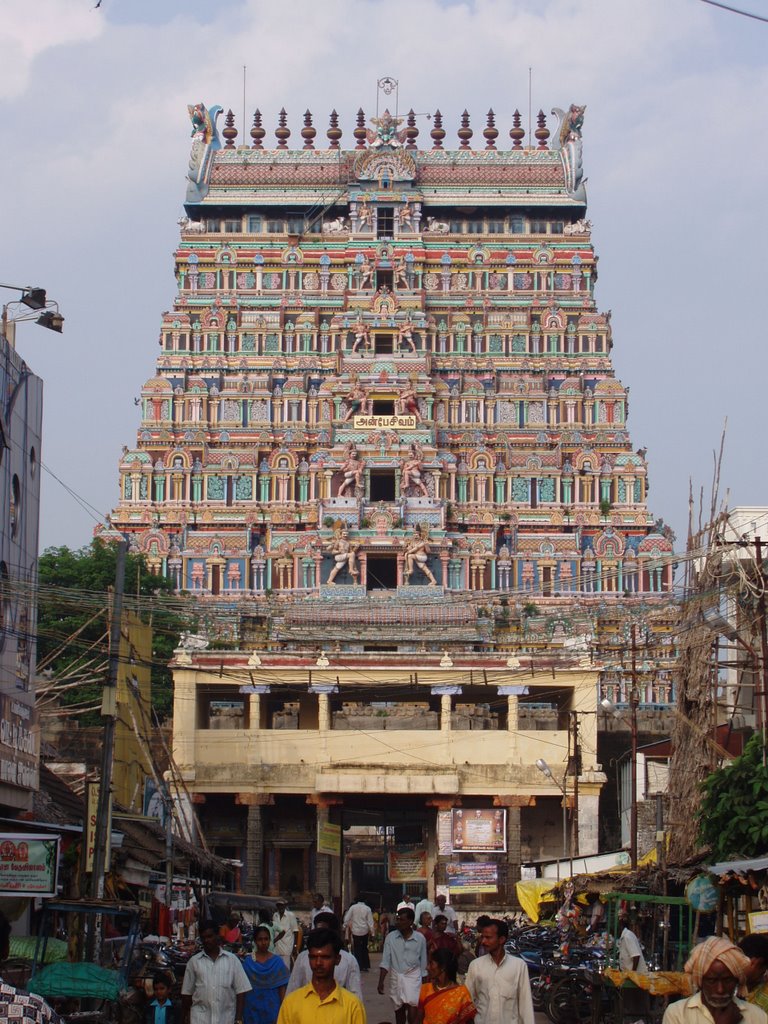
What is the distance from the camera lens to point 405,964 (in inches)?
726

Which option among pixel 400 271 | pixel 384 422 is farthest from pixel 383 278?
pixel 384 422

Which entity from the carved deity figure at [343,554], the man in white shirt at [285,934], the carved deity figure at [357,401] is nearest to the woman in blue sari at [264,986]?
the man in white shirt at [285,934]

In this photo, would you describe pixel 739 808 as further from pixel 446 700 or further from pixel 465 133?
pixel 465 133

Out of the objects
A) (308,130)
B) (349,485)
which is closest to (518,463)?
(349,485)

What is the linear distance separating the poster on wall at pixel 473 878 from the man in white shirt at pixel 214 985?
113 ft

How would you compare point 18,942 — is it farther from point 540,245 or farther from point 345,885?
point 540,245

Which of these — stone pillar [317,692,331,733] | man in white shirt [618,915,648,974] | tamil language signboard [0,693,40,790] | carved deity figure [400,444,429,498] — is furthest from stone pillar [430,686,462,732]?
man in white shirt [618,915,648,974]

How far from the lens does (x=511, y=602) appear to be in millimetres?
78500

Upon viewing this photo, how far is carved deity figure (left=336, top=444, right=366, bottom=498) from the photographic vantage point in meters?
82.2

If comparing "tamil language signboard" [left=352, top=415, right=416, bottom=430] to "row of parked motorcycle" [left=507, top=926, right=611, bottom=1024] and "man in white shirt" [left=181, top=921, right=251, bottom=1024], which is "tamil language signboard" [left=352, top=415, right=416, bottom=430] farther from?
"man in white shirt" [left=181, top=921, right=251, bottom=1024]

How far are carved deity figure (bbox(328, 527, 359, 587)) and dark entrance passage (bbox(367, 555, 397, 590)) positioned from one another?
1499 millimetres

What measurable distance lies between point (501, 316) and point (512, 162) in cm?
1026

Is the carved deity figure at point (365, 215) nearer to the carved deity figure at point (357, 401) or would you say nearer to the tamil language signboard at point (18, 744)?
the carved deity figure at point (357, 401)

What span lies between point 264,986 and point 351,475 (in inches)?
2594
